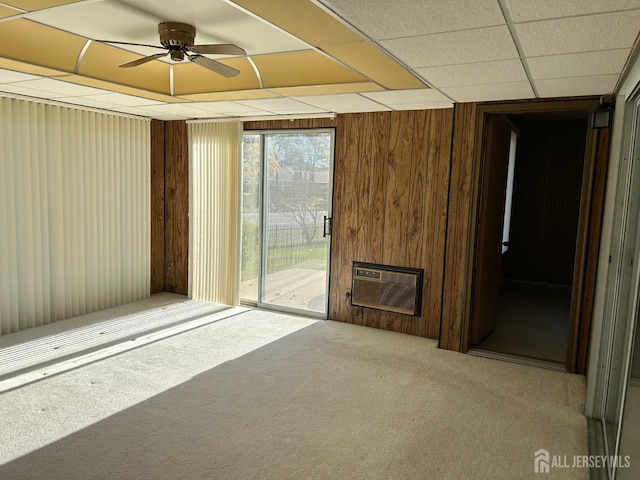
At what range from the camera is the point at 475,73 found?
308cm

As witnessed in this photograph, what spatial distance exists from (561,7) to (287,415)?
2.68 m

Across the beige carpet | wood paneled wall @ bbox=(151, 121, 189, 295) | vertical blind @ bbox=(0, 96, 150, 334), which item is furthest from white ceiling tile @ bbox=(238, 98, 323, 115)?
the beige carpet

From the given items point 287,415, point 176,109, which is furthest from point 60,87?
point 287,415

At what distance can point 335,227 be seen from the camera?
5098 millimetres

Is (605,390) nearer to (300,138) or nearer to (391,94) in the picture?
(391,94)

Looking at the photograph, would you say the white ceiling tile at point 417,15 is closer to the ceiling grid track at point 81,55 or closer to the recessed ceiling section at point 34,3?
the recessed ceiling section at point 34,3

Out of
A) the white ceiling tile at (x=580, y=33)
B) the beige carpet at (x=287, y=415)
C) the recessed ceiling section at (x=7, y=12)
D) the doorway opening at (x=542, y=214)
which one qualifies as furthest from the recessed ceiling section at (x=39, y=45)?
the doorway opening at (x=542, y=214)

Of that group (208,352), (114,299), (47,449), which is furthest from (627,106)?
(114,299)

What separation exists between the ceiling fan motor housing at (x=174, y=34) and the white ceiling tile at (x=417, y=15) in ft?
4.16

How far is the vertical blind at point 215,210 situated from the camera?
5543mm

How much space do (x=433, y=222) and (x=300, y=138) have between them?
5.80 feet

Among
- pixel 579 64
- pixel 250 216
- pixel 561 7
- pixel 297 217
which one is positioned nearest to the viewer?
pixel 561 7

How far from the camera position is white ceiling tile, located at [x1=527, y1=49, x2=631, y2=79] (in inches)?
101

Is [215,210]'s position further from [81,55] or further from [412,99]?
[412,99]
